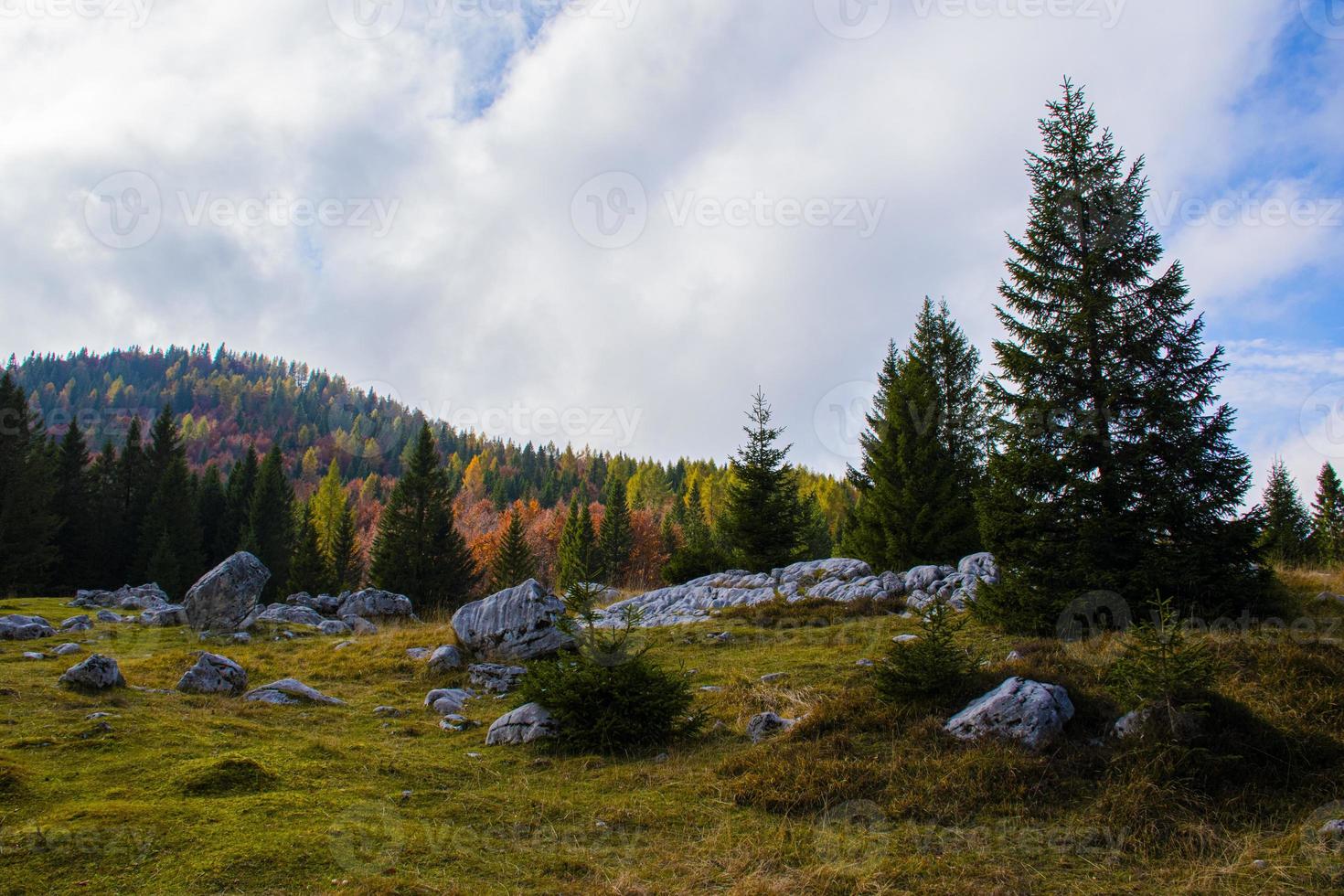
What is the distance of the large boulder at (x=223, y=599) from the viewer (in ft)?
61.8

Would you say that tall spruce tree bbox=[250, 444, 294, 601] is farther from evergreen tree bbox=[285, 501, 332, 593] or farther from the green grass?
the green grass

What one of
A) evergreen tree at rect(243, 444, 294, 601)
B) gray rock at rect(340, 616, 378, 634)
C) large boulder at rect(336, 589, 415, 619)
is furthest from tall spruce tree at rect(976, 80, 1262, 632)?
evergreen tree at rect(243, 444, 294, 601)

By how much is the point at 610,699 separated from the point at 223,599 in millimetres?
16005

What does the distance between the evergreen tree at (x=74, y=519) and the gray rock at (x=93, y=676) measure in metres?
45.0

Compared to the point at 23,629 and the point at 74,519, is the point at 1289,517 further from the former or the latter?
the point at 74,519

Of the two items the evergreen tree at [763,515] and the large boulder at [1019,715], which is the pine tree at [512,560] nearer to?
the evergreen tree at [763,515]

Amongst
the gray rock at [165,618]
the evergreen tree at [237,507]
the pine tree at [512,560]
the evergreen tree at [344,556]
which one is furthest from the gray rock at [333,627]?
the evergreen tree at [237,507]

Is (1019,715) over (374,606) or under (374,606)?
over

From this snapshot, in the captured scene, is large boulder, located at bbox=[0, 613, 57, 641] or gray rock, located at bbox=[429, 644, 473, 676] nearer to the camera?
gray rock, located at bbox=[429, 644, 473, 676]

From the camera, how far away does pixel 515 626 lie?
14.1 metres

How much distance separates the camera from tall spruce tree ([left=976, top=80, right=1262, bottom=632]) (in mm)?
12078

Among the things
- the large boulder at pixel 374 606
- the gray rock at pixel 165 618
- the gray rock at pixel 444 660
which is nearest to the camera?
the gray rock at pixel 444 660

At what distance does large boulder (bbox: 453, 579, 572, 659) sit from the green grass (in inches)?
173

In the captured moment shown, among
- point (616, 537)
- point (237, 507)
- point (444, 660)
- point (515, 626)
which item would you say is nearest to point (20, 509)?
point (237, 507)
